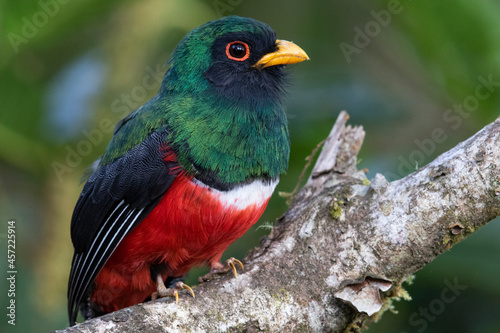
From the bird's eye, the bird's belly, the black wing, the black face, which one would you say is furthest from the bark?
the bird's eye

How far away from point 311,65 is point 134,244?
2498 mm

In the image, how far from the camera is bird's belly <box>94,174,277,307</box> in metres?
3.96

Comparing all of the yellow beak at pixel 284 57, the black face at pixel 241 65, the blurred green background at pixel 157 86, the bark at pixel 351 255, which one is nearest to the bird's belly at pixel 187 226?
the bark at pixel 351 255

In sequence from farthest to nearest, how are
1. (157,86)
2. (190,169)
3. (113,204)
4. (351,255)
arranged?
(157,86) < (113,204) < (190,169) < (351,255)

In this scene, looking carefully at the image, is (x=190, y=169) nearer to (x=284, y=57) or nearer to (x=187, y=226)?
(x=187, y=226)

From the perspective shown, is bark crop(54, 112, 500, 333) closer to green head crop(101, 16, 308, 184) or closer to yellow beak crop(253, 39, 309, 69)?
green head crop(101, 16, 308, 184)

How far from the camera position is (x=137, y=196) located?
13.4 feet

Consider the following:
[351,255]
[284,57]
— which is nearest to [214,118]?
[284,57]

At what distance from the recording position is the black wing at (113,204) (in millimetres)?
4027

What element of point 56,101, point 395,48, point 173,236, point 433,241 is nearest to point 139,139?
point 173,236

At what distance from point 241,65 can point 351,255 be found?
4.85 feet

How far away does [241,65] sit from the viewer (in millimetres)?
4383

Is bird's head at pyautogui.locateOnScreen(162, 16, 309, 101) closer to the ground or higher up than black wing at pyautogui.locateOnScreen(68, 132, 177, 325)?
higher up

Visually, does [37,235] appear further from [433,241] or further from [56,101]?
[433,241]
